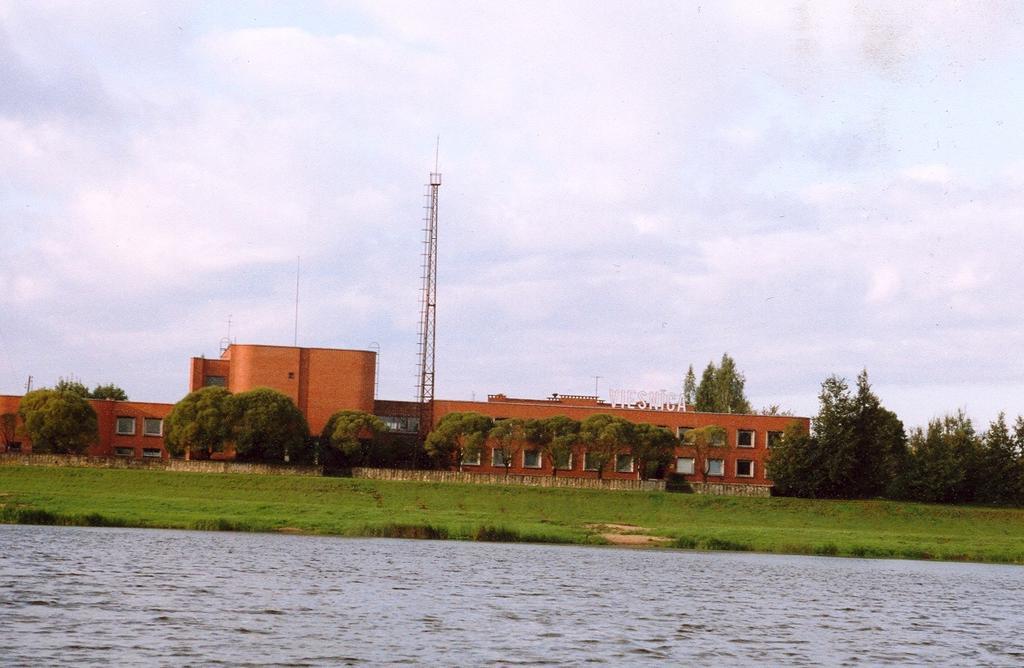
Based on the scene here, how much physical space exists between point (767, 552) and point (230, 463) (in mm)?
52604

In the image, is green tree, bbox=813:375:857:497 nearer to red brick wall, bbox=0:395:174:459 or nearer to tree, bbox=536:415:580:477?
tree, bbox=536:415:580:477

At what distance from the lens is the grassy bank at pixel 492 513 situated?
251 ft

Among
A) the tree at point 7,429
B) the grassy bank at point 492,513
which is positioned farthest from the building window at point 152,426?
the grassy bank at point 492,513

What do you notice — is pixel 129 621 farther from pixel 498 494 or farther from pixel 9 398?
pixel 9 398

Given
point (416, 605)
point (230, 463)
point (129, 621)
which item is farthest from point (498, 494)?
point (129, 621)

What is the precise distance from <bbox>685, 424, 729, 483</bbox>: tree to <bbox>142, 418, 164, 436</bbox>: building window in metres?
51.3

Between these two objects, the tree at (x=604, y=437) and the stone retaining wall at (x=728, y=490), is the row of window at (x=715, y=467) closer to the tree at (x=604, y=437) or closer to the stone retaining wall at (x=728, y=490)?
the tree at (x=604, y=437)

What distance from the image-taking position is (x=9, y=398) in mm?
128750

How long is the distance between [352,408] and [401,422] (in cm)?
807

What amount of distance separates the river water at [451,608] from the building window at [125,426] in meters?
71.8

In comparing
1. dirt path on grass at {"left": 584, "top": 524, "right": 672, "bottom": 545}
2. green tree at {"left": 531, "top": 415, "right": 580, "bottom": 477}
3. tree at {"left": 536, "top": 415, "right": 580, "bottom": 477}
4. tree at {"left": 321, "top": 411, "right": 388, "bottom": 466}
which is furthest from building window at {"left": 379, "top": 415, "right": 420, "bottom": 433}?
dirt path on grass at {"left": 584, "top": 524, "right": 672, "bottom": 545}

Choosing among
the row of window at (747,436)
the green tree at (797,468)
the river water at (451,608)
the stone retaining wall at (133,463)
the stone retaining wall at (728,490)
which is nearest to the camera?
the river water at (451,608)

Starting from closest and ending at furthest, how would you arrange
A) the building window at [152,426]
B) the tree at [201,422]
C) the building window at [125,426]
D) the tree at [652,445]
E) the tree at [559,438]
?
the tree at [201,422]
the tree at [652,445]
the tree at [559,438]
the building window at [125,426]
the building window at [152,426]

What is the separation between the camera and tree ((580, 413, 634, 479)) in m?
122
